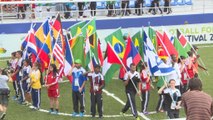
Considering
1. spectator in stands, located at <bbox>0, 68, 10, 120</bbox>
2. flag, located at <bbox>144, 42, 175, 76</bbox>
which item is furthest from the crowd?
spectator in stands, located at <bbox>0, 68, 10, 120</bbox>

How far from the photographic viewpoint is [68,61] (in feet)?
45.0

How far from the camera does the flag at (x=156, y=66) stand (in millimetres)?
12695

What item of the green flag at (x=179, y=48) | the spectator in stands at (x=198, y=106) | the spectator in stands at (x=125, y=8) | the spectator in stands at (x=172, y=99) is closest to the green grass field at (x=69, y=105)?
the spectator in stands at (x=172, y=99)

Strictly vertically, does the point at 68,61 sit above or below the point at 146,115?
above

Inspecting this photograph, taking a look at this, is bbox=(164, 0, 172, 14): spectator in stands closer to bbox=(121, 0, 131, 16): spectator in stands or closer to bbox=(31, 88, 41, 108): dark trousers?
bbox=(121, 0, 131, 16): spectator in stands

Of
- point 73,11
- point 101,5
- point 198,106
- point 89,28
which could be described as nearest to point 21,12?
point 73,11

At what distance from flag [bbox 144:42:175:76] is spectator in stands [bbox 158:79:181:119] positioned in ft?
3.71

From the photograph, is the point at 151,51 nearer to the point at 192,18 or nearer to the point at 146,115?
the point at 146,115

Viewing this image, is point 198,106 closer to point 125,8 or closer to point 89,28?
point 89,28

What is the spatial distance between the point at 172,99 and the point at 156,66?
165 centimetres

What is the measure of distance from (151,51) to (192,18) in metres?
14.0

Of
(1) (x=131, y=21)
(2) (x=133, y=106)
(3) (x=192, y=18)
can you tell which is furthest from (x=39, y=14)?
(2) (x=133, y=106)

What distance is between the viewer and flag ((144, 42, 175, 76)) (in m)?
12.7

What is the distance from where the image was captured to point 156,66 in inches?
506
